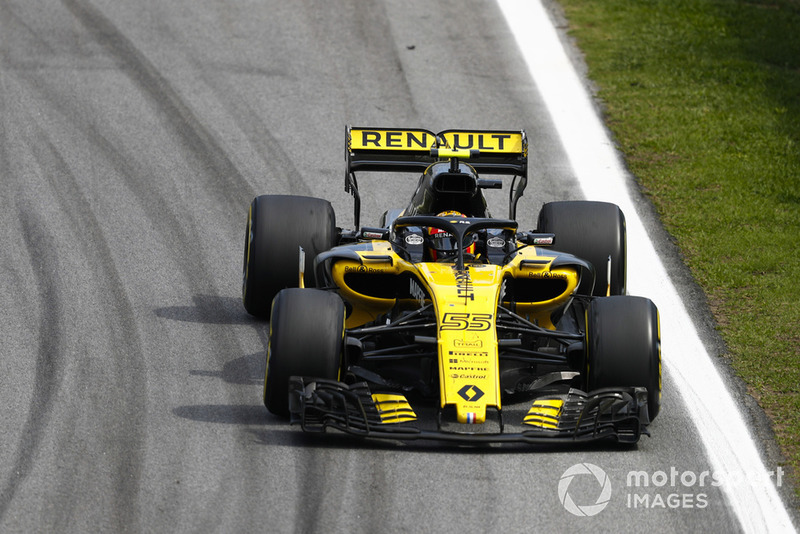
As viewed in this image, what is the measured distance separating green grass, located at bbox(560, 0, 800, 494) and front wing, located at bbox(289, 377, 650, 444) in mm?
1341

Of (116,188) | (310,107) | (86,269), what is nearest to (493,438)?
(86,269)

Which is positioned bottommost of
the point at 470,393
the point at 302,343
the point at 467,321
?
the point at 470,393

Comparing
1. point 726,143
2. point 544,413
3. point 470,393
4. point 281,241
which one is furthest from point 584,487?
point 726,143

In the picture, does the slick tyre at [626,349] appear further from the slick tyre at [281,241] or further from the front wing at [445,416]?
the slick tyre at [281,241]

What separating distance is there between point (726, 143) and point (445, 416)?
890 cm

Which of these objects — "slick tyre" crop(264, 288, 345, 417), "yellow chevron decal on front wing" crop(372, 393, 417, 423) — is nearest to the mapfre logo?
"yellow chevron decal on front wing" crop(372, 393, 417, 423)

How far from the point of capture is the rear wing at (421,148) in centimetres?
1170

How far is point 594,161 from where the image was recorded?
15.7m

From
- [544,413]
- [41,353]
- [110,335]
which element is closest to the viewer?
[544,413]

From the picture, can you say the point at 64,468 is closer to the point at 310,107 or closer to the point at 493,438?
the point at 493,438

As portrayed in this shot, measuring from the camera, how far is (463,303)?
9.28m

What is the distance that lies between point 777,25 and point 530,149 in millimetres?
6169

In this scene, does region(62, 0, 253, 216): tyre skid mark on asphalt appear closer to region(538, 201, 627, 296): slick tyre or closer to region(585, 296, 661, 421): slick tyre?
region(538, 201, 627, 296): slick tyre

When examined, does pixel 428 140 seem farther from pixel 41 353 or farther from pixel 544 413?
pixel 41 353
